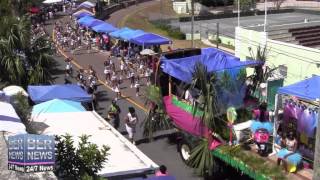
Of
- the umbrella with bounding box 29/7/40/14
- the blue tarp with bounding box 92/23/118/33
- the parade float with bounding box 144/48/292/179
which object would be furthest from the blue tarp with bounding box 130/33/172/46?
the umbrella with bounding box 29/7/40/14

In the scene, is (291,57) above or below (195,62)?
below

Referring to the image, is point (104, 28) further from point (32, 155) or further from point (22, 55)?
point (32, 155)

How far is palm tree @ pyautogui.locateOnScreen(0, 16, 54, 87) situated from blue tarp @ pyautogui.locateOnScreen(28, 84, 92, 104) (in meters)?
1.96

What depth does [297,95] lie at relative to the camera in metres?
12.6

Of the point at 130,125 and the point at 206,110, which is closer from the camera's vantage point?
the point at 206,110

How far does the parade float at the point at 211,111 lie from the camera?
42.8 ft

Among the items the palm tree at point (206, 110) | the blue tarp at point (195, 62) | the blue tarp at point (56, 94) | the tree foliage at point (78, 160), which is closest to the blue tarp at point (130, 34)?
the blue tarp at point (56, 94)

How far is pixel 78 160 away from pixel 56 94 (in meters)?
10.7

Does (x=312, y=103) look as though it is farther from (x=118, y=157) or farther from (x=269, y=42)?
(x=269, y=42)

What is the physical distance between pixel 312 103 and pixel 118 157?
4789 millimetres

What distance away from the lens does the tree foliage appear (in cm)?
790

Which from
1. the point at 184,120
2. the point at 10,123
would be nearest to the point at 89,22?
the point at 184,120

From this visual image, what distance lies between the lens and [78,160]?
7977 millimetres

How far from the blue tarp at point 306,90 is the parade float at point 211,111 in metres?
1.63
